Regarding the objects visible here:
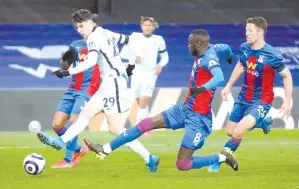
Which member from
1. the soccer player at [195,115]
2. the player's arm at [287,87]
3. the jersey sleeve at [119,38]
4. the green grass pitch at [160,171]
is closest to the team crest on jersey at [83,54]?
the jersey sleeve at [119,38]

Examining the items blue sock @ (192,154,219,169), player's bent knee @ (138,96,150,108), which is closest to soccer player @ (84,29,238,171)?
blue sock @ (192,154,219,169)

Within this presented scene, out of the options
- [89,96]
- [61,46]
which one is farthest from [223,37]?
[89,96]

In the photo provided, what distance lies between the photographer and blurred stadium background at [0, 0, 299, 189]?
22.5m

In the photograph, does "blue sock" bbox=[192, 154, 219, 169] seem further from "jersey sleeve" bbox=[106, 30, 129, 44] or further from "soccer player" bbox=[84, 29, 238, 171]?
"jersey sleeve" bbox=[106, 30, 129, 44]

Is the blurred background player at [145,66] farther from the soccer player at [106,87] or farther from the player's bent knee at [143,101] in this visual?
the soccer player at [106,87]

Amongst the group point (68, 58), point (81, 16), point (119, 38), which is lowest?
point (68, 58)

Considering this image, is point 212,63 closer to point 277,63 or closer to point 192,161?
point 192,161

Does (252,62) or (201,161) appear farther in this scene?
(252,62)

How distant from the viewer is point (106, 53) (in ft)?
45.6

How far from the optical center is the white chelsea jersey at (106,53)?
13734mm

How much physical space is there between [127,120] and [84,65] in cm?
913

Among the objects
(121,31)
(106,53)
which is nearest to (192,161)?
(106,53)

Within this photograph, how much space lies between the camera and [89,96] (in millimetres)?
14812

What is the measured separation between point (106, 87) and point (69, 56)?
0.92 m
